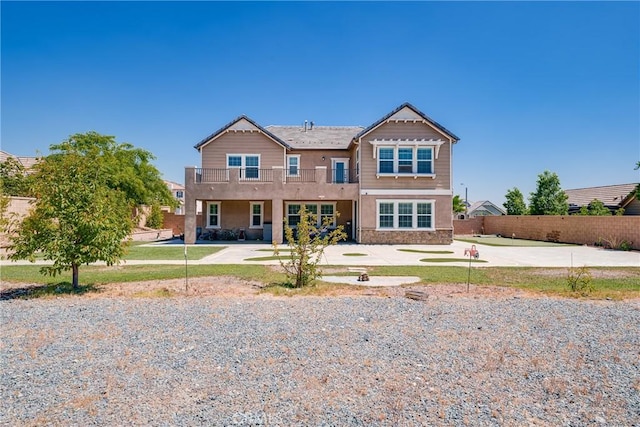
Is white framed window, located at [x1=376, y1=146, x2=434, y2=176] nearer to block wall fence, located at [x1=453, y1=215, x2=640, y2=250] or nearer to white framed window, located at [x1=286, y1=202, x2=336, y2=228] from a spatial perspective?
white framed window, located at [x1=286, y1=202, x2=336, y2=228]

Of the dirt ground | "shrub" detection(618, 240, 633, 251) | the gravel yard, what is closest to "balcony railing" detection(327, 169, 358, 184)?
"shrub" detection(618, 240, 633, 251)

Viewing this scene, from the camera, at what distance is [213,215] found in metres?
25.8

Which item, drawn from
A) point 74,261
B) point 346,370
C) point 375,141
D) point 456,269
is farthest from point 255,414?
point 375,141

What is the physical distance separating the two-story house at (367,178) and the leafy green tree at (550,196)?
14550mm

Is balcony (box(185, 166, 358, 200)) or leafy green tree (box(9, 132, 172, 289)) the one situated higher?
balcony (box(185, 166, 358, 200))

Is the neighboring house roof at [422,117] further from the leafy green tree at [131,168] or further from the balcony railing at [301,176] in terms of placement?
the leafy green tree at [131,168]

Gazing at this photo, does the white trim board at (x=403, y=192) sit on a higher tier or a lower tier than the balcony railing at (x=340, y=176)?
lower

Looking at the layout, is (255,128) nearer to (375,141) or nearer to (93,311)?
(375,141)

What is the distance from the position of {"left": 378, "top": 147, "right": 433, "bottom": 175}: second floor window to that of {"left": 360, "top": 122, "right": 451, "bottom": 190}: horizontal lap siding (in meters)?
0.39

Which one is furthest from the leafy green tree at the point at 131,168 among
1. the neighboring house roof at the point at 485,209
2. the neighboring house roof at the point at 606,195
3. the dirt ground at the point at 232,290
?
the neighboring house roof at the point at 485,209

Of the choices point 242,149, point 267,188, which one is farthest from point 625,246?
point 242,149

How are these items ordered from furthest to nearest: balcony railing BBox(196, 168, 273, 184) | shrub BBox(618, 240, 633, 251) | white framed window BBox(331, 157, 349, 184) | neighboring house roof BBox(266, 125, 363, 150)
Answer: neighboring house roof BBox(266, 125, 363, 150) < white framed window BBox(331, 157, 349, 184) < balcony railing BBox(196, 168, 273, 184) < shrub BBox(618, 240, 633, 251)

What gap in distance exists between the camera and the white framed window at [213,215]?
25.7 metres

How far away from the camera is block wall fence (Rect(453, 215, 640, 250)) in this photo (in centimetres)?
2139
